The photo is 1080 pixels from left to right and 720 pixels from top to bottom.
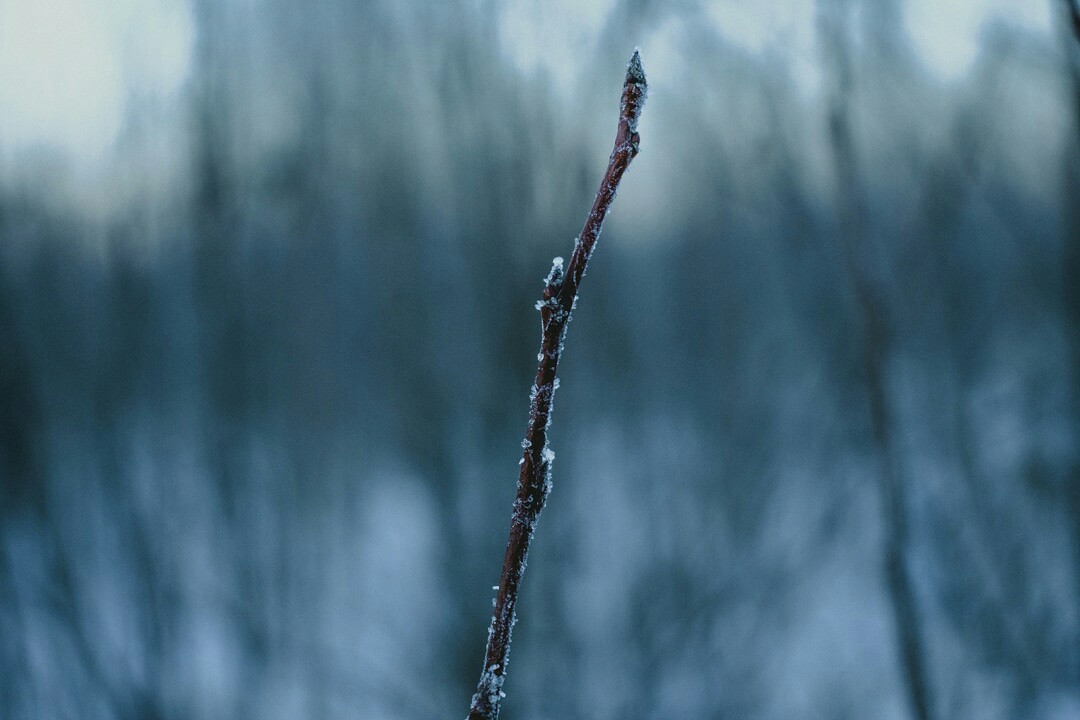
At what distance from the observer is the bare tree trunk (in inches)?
32.0

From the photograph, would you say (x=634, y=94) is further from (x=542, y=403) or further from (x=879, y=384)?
(x=879, y=384)

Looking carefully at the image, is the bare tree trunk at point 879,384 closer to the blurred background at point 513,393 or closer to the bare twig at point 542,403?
the blurred background at point 513,393

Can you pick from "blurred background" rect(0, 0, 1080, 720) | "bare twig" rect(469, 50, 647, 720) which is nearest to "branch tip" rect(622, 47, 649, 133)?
"bare twig" rect(469, 50, 647, 720)

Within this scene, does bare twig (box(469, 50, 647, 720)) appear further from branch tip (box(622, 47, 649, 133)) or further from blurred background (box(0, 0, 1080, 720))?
blurred background (box(0, 0, 1080, 720))

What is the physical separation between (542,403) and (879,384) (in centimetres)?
78

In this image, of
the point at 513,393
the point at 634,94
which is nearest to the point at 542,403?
the point at 634,94

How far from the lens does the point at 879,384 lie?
828 millimetres

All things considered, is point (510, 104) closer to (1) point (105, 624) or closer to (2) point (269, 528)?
A: (2) point (269, 528)

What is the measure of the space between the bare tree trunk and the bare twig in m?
0.77

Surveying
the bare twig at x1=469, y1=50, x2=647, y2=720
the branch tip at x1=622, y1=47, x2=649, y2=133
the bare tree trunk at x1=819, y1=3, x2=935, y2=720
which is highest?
the bare tree trunk at x1=819, y1=3, x2=935, y2=720

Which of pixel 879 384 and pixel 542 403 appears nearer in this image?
pixel 542 403

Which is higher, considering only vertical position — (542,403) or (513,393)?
(513,393)

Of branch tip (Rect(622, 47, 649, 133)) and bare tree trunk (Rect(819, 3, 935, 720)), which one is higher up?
bare tree trunk (Rect(819, 3, 935, 720))

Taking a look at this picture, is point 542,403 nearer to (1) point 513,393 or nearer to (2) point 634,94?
(2) point 634,94
